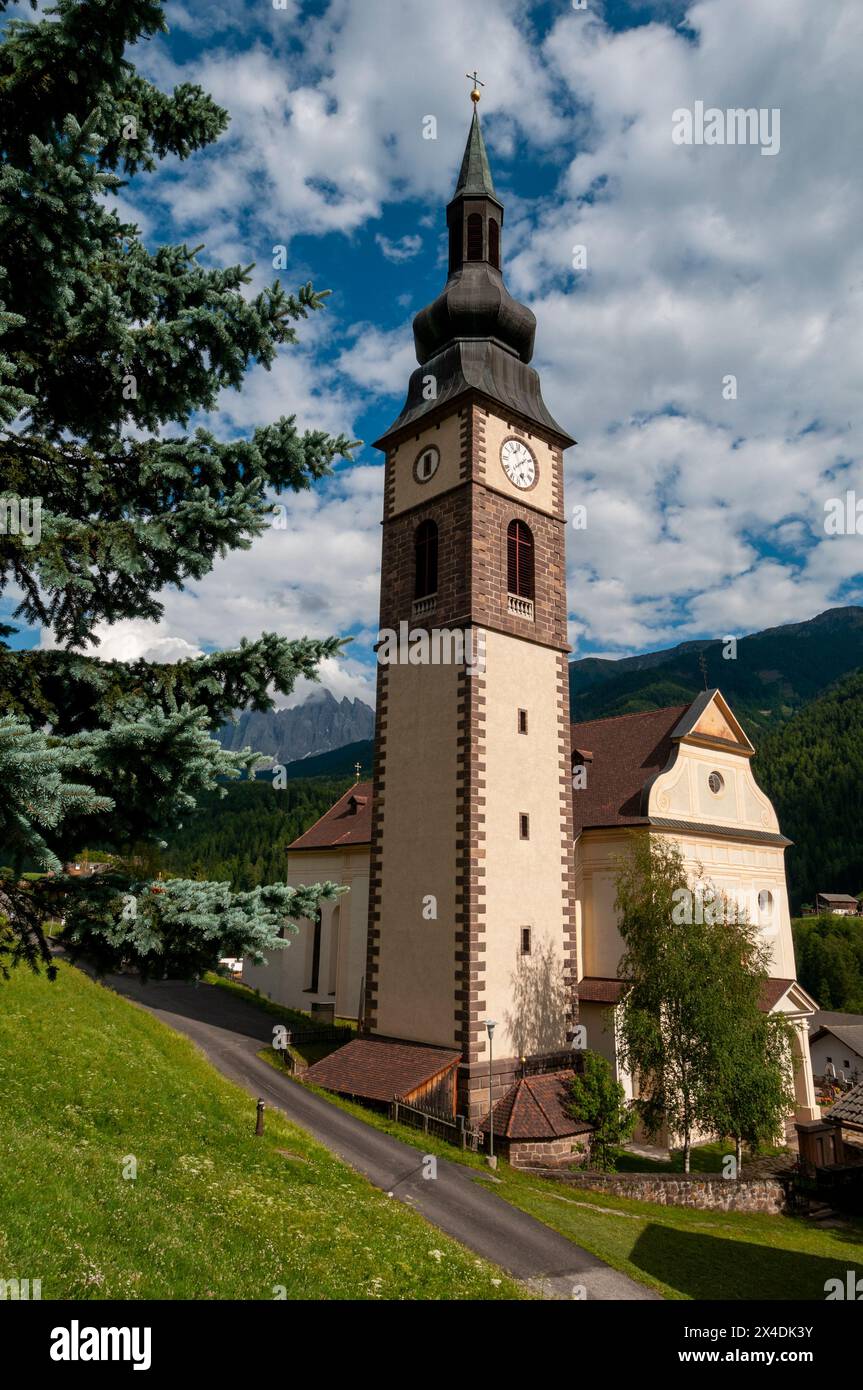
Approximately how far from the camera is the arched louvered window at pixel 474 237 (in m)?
29.2

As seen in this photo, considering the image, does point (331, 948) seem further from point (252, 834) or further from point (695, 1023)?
point (252, 834)

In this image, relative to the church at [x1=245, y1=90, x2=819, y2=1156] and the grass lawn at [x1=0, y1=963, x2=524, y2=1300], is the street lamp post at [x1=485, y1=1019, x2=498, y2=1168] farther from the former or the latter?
the grass lawn at [x1=0, y1=963, x2=524, y2=1300]

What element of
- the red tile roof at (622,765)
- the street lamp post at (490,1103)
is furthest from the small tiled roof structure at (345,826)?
the street lamp post at (490,1103)

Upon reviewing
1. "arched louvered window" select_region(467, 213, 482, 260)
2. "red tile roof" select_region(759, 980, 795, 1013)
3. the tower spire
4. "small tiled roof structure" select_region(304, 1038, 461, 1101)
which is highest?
the tower spire

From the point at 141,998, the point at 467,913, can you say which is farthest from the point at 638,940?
the point at 141,998

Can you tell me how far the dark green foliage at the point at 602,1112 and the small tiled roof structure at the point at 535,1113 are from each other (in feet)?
0.84

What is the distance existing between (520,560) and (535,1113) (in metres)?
16.3

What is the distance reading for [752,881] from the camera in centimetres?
3209

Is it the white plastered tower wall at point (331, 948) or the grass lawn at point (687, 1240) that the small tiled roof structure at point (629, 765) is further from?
the grass lawn at point (687, 1240)

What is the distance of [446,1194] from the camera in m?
16.7

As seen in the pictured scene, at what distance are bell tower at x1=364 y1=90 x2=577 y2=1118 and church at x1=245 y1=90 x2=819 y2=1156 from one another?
67mm

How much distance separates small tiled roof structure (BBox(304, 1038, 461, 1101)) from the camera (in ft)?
69.5

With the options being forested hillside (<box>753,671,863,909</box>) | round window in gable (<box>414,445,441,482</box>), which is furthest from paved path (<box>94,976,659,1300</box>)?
forested hillside (<box>753,671,863,909</box>)

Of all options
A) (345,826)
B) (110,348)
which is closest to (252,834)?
(345,826)
